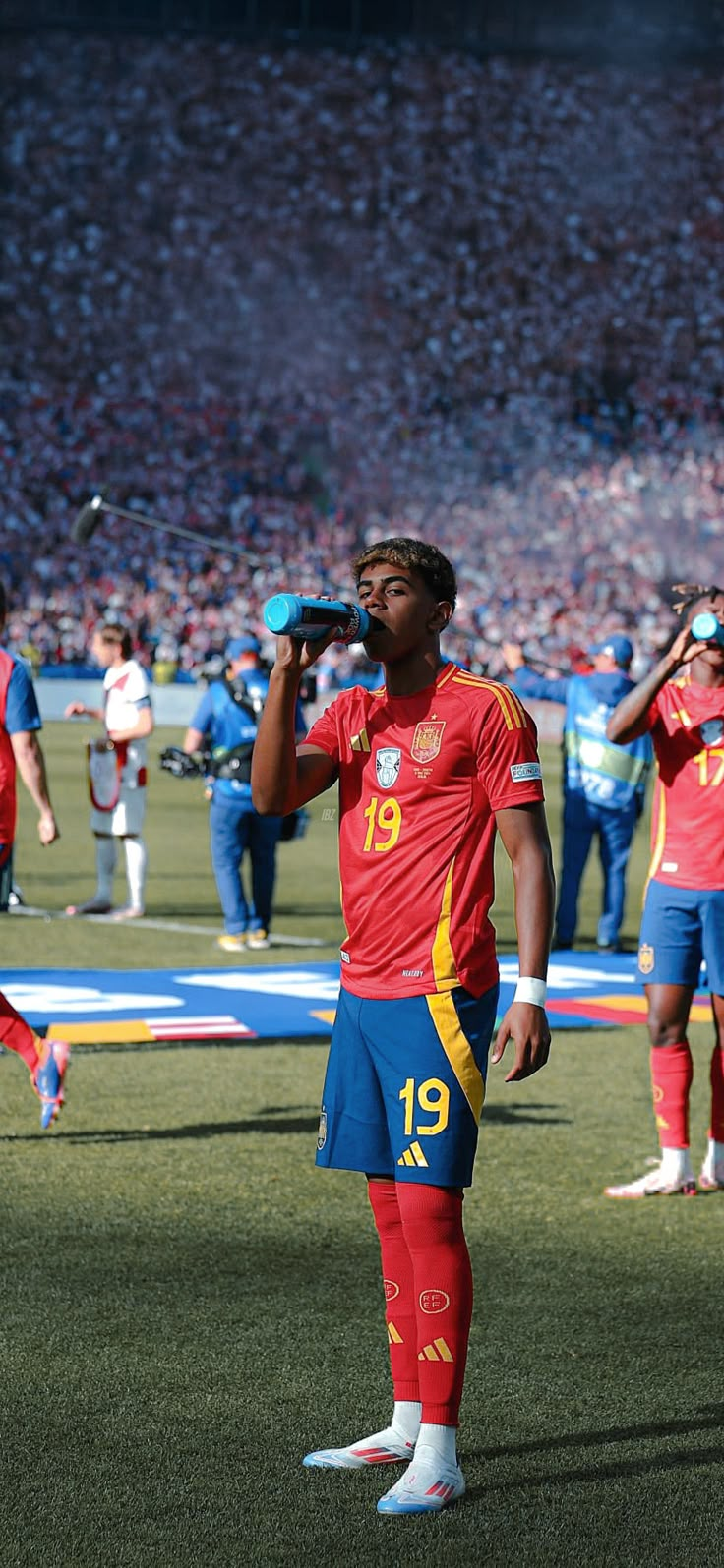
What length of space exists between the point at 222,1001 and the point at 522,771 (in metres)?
5.96

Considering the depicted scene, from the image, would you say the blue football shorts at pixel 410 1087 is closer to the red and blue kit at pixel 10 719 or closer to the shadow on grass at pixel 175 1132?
the red and blue kit at pixel 10 719

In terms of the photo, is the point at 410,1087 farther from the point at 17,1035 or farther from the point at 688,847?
the point at 17,1035

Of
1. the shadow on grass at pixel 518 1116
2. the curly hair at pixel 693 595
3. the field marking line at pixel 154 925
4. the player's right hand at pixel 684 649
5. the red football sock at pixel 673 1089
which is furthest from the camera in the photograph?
the field marking line at pixel 154 925

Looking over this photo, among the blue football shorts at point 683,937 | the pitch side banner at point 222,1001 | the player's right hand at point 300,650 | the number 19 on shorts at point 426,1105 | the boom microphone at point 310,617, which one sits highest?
the boom microphone at point 310,617

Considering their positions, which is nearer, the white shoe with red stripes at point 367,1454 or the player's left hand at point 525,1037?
the player's left hand at point 525,1037

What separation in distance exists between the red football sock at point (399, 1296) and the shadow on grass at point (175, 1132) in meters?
3.03

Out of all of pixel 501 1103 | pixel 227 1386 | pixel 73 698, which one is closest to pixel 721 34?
pixel 73 698

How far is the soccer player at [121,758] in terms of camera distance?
12.4m

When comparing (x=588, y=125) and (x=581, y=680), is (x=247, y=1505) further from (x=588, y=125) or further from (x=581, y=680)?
(x=588, y=125)

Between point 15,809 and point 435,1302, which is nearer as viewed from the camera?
point 435,1302

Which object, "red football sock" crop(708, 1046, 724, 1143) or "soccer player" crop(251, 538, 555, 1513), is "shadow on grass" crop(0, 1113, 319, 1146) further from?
"soccer player" crop(251, 538, 555, 1513)

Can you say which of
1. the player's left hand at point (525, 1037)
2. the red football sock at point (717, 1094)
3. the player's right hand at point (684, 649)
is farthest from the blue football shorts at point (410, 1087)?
the red football sock at point (717, 1094)

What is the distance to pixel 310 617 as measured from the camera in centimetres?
331

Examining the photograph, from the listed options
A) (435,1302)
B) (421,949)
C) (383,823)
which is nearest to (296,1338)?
(435,1302)
